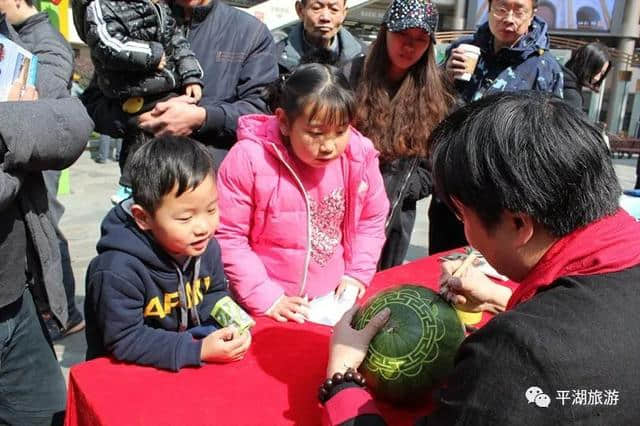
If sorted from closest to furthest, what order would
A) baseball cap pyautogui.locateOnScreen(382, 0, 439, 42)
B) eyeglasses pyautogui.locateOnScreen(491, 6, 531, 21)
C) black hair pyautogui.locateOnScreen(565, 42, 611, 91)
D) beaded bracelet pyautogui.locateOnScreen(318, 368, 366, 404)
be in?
beaded bracelet pyautogui.locateOnScreen(318, 368, 366, 404)
baseball cap pyautogui.locateOnScreen(382, 0, 439, 42)
eyeglasses pyautogui.locateOnScreen(491, 6, 531, 21)
black hair pyautogui.locateOnScreen(565, 42, 611, 91)

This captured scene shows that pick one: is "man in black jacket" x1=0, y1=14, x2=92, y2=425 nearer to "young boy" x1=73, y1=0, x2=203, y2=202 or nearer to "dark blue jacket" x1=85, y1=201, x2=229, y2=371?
"dark blue jacket" x1=85, y1=201, x2=229, y2=371

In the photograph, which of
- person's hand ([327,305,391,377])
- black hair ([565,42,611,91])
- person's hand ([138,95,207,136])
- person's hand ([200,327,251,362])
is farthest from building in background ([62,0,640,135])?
person's hand ([327,305,391,377])

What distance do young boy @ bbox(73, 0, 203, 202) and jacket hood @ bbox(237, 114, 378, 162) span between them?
0.38 meters

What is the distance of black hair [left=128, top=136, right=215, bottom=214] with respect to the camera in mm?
1367

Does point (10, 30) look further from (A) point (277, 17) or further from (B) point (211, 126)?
(A) point (277, 17)

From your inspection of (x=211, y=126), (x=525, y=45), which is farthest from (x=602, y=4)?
(x=211, y=126)

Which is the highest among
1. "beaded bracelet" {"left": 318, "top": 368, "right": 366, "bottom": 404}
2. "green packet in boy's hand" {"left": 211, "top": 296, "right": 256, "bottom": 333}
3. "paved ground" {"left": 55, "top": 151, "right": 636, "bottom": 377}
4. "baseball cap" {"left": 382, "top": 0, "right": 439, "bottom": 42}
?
"baseball cap" {"left": 382, "top": 0, "right": 439, "bottom": 42}

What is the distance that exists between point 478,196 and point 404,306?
42cm

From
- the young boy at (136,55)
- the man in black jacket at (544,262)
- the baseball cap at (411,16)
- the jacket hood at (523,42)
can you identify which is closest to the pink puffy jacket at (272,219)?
the young boy at (136,55)

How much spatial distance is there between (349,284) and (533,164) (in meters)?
1.11

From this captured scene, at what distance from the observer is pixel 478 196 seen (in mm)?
899

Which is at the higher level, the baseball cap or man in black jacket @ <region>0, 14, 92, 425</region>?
the baseball cap

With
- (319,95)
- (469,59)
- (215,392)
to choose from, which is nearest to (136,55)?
(319,95)

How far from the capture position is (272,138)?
1819mm
